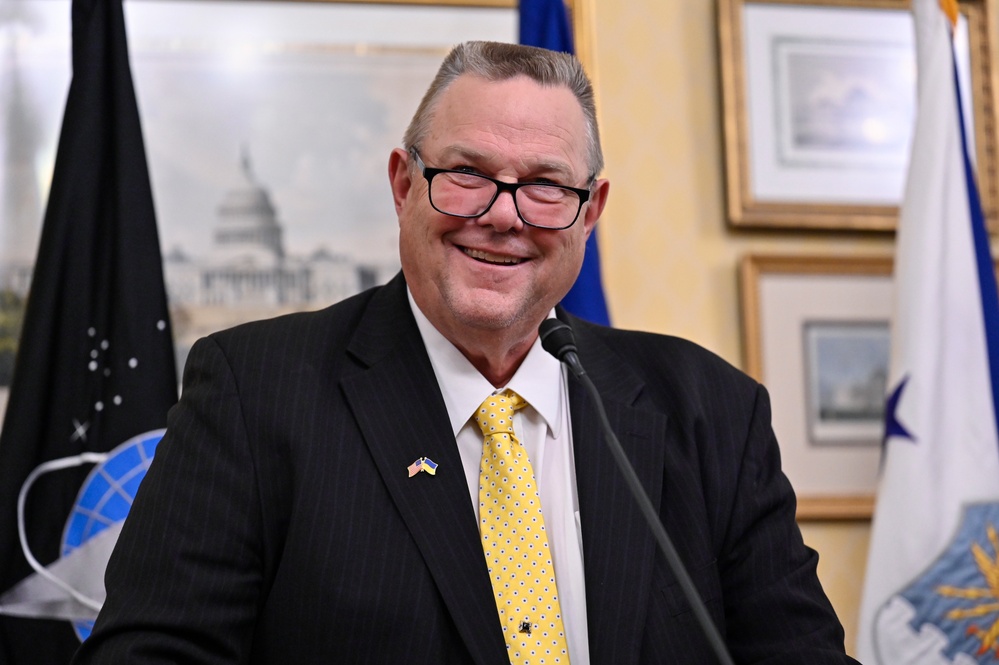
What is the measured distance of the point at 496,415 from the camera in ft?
6.23

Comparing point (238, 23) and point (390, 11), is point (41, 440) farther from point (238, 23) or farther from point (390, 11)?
point (390, 11)

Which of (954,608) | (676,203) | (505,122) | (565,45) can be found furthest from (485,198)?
(954,608)

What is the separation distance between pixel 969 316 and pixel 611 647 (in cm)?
186

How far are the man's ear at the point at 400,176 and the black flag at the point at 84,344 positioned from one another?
0.90 metres

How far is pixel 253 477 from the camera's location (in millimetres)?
1735

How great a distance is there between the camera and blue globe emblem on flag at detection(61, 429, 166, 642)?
2.55 m

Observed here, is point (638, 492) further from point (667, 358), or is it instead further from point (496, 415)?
point (667, 358)

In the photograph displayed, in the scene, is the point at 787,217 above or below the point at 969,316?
above

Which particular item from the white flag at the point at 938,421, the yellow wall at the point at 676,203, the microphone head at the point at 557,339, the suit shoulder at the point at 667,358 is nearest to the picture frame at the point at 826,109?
the yellow wall at the point at 676,203

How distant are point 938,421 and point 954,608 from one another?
1.61 feet

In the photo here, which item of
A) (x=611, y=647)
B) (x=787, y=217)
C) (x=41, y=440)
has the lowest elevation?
(x=611, y=647)

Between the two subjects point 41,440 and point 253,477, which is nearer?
point 253,477

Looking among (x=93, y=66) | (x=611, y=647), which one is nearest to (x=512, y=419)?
(x=611, y=647)

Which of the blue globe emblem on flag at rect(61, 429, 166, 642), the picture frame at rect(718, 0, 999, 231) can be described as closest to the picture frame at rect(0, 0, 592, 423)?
the blue globe emblem on flag at rect(61, 429, 166, 642)
